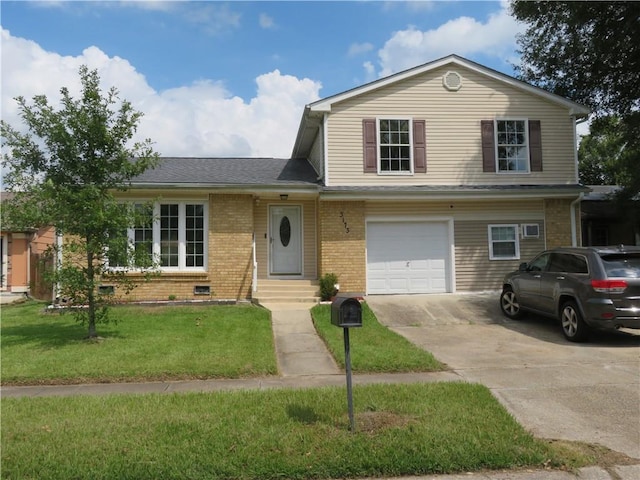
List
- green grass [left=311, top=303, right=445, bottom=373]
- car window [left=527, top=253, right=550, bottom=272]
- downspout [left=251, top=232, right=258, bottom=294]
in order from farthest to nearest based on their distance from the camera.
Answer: downspout [left=251, top=232, right=258, bottom=294], car window [left=527, top=253, right=550, bottom=272], green grass [left=311, top=303, right=445, bottom=373]

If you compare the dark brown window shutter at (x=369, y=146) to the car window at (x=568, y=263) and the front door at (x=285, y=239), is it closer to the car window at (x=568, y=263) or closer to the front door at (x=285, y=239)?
the front door at (x=285, y=239)

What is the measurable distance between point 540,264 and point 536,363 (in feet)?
12.0

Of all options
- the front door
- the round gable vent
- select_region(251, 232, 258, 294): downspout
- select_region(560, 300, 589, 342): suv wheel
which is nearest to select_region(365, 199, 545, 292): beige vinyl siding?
the front door

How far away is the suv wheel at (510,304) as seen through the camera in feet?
36.8

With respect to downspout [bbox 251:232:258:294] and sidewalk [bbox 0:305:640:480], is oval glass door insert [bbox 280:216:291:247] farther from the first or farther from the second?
sidewalk [bbox 0:305:640:480]

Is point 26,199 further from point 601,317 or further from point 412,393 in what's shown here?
point 601,317

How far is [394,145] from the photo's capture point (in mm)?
14023

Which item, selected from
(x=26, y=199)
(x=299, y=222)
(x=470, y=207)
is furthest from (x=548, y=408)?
(x=299, y=222)

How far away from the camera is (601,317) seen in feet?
27.7

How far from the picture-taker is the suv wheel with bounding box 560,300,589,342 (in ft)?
29.1

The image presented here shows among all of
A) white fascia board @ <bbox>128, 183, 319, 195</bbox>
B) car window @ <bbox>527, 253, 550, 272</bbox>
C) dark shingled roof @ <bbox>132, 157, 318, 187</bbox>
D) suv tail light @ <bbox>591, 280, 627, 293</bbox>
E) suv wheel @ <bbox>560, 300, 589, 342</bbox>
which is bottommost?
suv wheel @ <bbox>560, 300, 589, 342</bbox>

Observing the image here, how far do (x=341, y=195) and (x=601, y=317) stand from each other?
22.5 ft

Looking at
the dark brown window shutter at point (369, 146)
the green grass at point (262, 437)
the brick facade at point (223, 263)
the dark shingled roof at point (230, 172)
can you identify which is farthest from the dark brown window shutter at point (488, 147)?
the green grass at point (262, 437)

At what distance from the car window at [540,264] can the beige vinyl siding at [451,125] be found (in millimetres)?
4003
